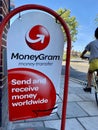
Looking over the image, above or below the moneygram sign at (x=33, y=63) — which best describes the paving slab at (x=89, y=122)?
below

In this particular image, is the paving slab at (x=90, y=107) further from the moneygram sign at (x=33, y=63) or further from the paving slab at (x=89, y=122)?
the moneygram sign at (x=33, y=63)

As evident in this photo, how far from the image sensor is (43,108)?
8.63 feet

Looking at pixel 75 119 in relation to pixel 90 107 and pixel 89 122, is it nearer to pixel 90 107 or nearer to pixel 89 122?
pixel 89 122

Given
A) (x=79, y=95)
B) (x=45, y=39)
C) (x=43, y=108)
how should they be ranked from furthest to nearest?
(x=79, y=95), (x=43, y=108), (x=45, y=39)

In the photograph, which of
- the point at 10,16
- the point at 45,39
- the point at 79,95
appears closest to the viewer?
the point at 10,16

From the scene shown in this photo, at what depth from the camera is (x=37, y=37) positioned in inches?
95.4

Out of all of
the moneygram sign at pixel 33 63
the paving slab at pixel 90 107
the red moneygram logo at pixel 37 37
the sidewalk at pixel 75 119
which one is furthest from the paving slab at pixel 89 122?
the red moneygram logo at pixel 37 37

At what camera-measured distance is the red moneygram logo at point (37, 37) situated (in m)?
2.39

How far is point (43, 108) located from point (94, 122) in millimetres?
1402

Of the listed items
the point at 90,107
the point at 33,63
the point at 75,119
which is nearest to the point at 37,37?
the point at 33,63

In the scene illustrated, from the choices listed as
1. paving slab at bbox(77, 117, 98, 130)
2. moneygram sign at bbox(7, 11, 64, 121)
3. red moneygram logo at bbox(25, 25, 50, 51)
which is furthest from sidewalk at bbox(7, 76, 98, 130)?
red moneygram logo at bbox(25, 25, 50, 51)

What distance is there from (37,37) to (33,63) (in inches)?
10.6

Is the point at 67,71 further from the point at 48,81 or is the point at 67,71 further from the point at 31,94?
the point at 31,94

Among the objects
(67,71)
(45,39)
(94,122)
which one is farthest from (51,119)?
(45,39)
